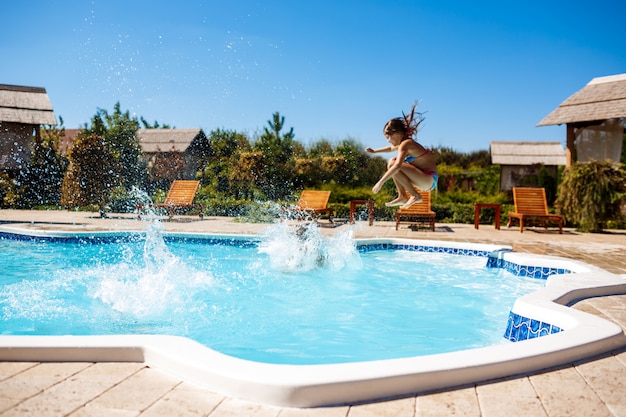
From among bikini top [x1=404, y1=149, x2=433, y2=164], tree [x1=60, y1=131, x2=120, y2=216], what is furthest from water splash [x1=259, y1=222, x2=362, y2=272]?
tree [x1=60, y1=131, x2=120, y2=216]

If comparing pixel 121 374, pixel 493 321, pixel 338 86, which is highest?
pixel 338 86

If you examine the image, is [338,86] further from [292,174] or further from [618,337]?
[618,337]

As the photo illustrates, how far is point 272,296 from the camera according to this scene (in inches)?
231

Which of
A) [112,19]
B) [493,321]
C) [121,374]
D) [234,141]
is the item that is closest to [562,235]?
[493,321]

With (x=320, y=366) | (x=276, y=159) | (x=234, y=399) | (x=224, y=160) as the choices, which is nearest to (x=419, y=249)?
(x=320, y=366)

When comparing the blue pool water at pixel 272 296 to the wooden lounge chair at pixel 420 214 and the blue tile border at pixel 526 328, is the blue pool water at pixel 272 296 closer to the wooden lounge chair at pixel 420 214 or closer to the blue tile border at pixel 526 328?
the blue tile border at pixel 526 328

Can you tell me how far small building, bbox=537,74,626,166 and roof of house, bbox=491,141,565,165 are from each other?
669 centimetres

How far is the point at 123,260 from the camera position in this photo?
7863 mm

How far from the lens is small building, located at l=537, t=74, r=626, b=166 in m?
13.2

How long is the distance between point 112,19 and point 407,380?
646cm

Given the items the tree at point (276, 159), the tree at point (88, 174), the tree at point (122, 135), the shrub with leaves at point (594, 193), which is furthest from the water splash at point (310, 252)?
the tree at point (122, 135)

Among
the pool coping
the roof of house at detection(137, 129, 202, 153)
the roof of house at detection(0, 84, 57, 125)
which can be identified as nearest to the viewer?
the pool coping

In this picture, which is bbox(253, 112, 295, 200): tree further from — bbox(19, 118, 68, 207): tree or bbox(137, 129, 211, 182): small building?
bbox(19, 118, 68, 207): tree

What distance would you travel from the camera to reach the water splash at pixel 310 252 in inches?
290
